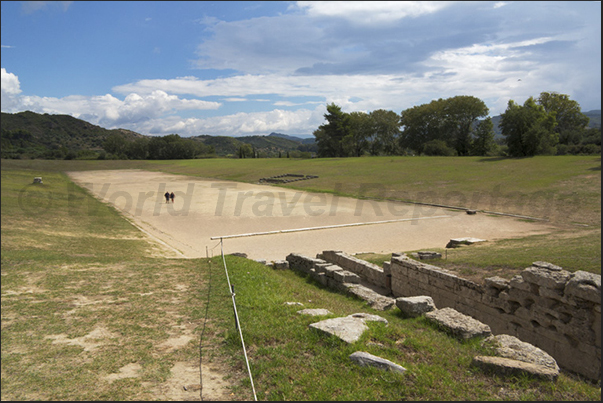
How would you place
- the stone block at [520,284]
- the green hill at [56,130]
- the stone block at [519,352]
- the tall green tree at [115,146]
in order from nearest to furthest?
the stone block at [519,352], the stone block at [520,284], the tall green tree at [115,146], the green hill at [56,130]

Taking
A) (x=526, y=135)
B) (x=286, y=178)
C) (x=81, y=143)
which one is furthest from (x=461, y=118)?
(x=81, y=143)

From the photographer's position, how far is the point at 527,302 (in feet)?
28.5

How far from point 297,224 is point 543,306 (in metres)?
17.4

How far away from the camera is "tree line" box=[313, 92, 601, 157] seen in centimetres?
5181

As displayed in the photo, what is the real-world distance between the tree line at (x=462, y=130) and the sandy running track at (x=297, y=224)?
104 feet

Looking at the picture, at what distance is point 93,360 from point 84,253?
8.69 metres

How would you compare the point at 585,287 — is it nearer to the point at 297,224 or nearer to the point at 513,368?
the point at 513,368

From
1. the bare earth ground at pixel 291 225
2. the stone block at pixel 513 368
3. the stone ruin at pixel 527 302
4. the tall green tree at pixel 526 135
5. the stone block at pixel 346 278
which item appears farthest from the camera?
the tall green tree at pixel 526 135

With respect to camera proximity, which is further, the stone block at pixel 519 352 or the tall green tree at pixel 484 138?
the tall green tree at pixel 484 138

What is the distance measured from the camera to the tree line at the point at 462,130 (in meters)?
51.8

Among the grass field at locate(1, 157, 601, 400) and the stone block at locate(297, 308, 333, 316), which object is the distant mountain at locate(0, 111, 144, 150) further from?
the stone block at locate(297, 308, 333, 316)

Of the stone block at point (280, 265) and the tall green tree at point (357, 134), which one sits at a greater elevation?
the tall green tree at point (357, 134)

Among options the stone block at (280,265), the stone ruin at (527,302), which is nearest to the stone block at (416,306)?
the stone ruin at (527,302)

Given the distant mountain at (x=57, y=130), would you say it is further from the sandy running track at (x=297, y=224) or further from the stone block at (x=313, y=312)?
the stone block at (x=313, y=312)
